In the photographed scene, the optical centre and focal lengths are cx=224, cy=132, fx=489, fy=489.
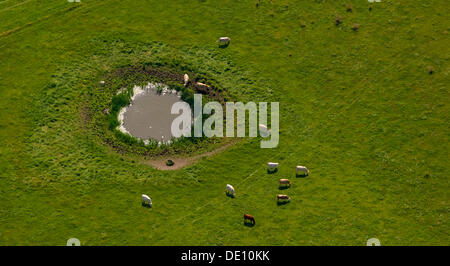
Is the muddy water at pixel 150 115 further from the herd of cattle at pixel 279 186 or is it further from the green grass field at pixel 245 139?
the herd of cattle at pixel 279 186

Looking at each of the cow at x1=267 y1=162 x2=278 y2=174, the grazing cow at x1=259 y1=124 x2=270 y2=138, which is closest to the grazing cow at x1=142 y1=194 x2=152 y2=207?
the cow at x1=267 y1=162 x2=278 y2=174

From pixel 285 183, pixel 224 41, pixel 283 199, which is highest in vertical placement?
pixel 224 41

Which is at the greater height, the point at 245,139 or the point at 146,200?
the point at 245,139

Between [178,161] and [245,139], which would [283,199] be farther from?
[178,161]

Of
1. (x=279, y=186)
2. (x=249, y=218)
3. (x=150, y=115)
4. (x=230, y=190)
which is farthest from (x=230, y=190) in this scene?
(x=150, y=115)

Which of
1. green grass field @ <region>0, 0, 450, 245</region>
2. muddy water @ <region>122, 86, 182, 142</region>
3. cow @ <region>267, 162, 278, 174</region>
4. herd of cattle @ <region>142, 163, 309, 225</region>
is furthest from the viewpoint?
muddy water @ <region>122, 86, 182, 142</region>

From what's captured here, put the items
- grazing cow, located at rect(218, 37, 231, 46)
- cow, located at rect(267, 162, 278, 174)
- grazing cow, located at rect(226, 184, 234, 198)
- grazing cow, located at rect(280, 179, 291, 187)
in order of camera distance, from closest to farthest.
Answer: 1. grazing cow, located at rect(226, 184, 234, 198)
2. grazing cow, located at rect(280, 179, 291, 187)
3. cow, located at rect(267, 162, 278, 174)
4. grazing cow, located at rect(218, 37, 231, 46)

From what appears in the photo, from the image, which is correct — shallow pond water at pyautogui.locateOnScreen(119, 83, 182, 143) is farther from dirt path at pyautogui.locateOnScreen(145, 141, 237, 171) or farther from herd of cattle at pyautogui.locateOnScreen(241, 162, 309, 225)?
herd of cattle at pyautogui.locateOnScreen(241, 162, 309, 225)
